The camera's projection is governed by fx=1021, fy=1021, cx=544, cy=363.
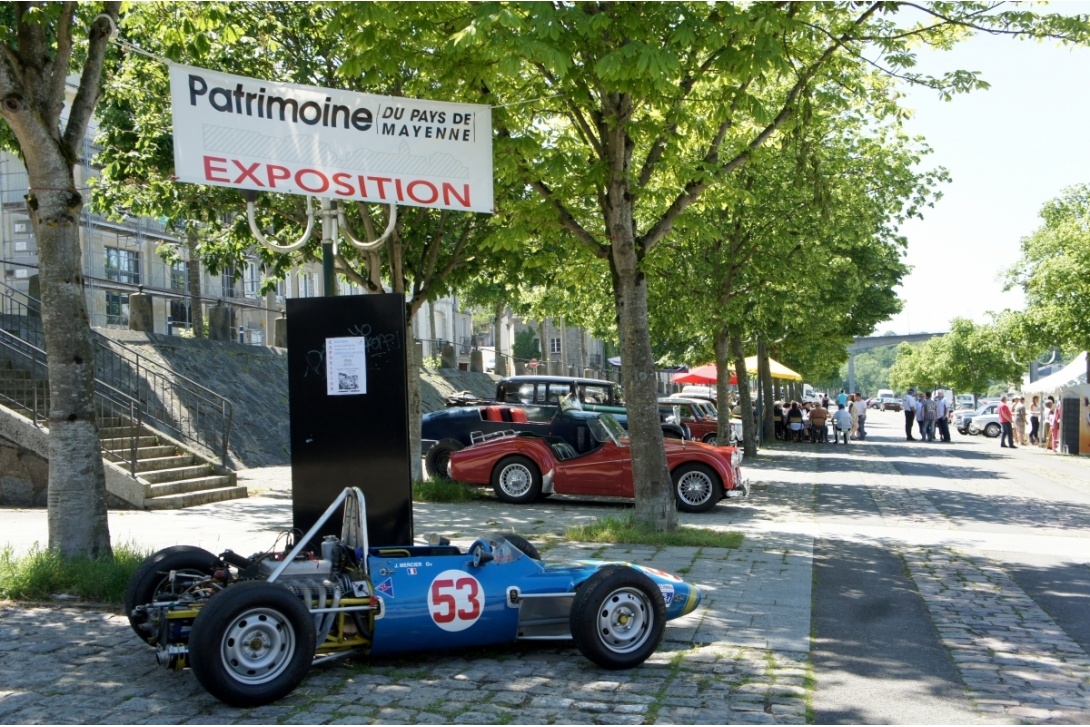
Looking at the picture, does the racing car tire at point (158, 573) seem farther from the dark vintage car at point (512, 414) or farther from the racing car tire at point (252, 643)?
the dark vintage car at point (512, 414)

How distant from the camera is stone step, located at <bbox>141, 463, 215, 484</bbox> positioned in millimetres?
14195

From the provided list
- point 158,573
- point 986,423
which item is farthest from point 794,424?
point 158,573

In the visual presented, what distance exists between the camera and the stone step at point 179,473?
1420cm

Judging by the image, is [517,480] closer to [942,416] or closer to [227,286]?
[942,416]

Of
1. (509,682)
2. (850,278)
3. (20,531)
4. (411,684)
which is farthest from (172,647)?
(850,278)

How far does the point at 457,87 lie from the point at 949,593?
22.7 ft

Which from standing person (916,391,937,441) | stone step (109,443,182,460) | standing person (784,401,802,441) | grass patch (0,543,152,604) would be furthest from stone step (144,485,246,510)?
standing person (916,391,937,441)

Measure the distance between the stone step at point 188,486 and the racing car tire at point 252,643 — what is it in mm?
8893

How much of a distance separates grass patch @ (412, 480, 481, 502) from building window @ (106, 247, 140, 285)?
985 inches

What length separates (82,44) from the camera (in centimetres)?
1209

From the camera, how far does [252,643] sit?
17.6 ft

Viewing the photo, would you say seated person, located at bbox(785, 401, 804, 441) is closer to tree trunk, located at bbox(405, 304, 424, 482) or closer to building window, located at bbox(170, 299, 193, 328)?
building window, located at bbox(170, 299, 193, 328)

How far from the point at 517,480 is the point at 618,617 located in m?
9.20

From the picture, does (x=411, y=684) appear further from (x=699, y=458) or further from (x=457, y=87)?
(x=699, y=458)
